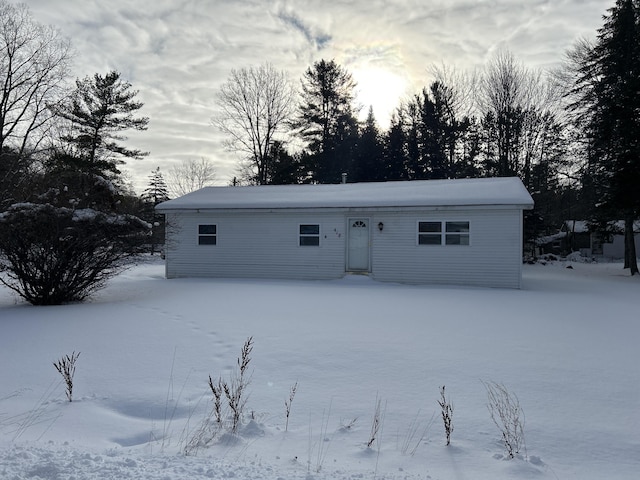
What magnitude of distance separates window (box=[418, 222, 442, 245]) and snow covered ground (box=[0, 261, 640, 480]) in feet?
16.5

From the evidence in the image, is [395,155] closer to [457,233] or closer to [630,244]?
[630,244]

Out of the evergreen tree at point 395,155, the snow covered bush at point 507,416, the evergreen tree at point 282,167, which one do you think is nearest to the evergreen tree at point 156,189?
the evergreen tree at point 282,167

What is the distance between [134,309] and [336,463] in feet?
22.4

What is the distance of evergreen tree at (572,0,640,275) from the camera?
56.1 feet

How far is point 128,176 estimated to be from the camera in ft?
96.6

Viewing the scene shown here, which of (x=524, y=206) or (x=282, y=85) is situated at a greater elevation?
(x=282, y=85)

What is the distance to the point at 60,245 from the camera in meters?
8.91

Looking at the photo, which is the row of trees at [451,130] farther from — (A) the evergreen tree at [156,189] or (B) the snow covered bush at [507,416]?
(B) the snow covered bush at [507,416]

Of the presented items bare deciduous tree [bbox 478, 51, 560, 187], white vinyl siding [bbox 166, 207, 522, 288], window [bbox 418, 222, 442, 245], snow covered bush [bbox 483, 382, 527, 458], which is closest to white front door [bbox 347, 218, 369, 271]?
white vinyl siding [bbox 166, 207, 522, 288]

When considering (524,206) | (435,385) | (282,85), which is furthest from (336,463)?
(282,85)

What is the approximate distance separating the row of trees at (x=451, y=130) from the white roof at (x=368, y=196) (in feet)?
31.7

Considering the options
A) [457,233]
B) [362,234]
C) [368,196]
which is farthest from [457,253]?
[368,196]

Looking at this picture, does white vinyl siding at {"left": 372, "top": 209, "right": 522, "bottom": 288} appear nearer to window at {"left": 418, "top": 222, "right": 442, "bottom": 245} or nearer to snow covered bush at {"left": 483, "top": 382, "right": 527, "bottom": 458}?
window at {"left": 418, "top": 222, "right": 442, "bottom": 245}

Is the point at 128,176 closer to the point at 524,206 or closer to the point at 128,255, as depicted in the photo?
the point at 128,255
